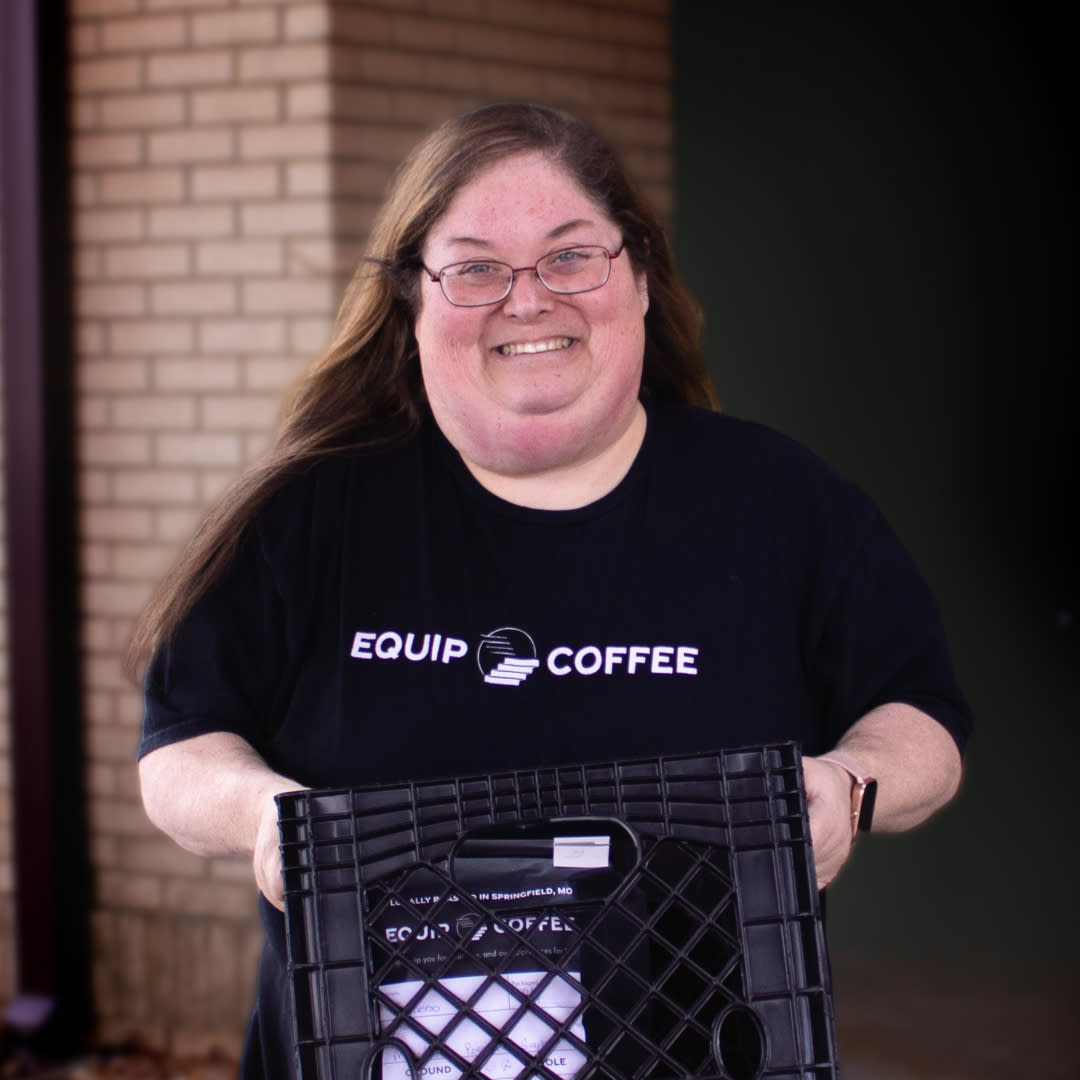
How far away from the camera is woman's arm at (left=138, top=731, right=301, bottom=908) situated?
161cm

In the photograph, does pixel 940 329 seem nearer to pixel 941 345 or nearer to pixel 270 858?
pixel 941 345

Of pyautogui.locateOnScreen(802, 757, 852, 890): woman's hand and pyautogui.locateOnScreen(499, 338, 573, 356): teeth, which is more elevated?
pyautogui.locateOnScreen(499, 338, 573, 356): teeth

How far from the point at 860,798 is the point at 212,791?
753 mm

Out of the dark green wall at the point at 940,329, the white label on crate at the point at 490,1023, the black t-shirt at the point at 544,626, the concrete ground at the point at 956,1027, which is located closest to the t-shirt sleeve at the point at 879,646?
the black t-shirt at the point at 544,626

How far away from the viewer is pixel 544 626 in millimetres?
1769

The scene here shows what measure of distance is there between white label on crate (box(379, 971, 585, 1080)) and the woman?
0.41m

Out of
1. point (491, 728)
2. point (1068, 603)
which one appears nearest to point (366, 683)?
point (491, 728)

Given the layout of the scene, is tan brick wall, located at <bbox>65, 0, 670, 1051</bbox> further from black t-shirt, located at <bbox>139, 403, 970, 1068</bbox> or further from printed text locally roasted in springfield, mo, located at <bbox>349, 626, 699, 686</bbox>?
printed text locally roasted in springfield, mo, located at <bbox>349, 626, 699, 686</bbox>

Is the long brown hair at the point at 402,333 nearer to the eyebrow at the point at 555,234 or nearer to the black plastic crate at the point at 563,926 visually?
the eyebrow at the point at 555,234

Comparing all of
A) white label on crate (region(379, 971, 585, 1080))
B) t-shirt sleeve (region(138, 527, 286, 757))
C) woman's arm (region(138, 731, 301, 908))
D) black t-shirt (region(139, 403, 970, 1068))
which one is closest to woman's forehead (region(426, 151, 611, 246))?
black t-shirt (region(139, 403, 970, 1068))

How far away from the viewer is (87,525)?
424cm

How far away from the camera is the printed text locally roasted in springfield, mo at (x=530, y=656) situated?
1.75 meters

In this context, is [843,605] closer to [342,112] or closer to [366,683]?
[366,683]

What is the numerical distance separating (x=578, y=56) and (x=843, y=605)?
117 inches
